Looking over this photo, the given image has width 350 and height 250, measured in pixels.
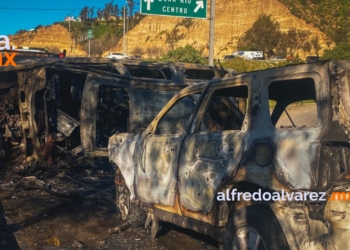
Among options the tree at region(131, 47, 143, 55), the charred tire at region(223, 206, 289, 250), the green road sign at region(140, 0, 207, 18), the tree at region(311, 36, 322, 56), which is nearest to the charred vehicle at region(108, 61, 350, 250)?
the charred tire at region(223, 206, 289, 250)

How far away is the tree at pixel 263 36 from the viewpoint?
63.3 meters

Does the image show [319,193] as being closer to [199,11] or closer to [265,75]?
[265,75]

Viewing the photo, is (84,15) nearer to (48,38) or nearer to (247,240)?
(48,38)

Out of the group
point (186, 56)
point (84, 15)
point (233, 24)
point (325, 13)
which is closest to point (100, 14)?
point (84, 15)

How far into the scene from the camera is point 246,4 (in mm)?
75562

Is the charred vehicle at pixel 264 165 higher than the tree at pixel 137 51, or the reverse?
the tree at pixel 137 51

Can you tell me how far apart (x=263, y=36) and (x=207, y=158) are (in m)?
63.5

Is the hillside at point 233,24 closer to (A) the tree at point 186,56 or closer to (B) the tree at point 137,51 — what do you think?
(B) the tree at point 137,51

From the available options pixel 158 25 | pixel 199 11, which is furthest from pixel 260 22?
pixel 199 11

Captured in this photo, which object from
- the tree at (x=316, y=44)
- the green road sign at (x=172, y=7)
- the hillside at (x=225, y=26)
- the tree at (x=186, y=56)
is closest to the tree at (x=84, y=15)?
the hillside at (x=225, y=26)

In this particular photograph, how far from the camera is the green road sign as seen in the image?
14.0 meters

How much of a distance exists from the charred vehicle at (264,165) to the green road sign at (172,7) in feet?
30.2

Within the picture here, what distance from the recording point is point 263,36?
65250 mm

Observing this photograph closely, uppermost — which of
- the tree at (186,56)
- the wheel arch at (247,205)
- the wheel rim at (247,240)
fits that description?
the tree at (186,56)
